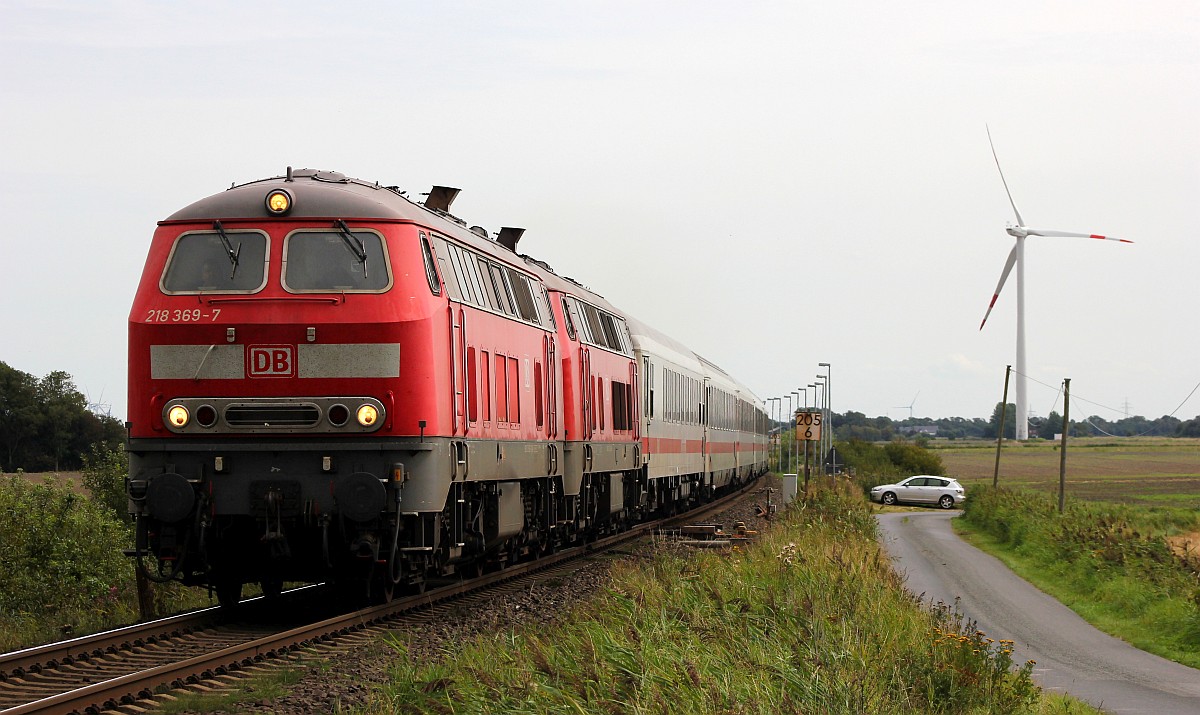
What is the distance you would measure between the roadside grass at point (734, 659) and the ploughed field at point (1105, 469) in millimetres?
42877

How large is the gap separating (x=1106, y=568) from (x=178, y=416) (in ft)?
52.6

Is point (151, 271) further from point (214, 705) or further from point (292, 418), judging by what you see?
point (214, 705)

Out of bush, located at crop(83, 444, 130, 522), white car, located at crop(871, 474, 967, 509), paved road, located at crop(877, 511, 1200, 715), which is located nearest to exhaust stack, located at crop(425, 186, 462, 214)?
paved road, located at crop(877, 511, 1200, 715)

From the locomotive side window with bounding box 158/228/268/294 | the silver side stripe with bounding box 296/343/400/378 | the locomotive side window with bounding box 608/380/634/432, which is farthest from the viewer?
the locomotive side window with bounding box 608/380/634/432

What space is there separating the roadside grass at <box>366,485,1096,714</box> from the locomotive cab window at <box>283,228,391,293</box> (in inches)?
130

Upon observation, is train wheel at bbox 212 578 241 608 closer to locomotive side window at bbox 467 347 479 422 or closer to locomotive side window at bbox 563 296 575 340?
locomotive side window at bbox 467 347 479 422

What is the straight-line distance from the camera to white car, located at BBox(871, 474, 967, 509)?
55.3 metres

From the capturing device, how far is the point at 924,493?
5553cm

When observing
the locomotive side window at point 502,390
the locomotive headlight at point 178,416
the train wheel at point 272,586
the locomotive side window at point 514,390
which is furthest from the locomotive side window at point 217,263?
the locomotive side window at point 514,390

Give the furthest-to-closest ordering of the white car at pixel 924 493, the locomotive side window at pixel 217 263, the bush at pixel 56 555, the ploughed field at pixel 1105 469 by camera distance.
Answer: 1. the ploughed field at pixel 1105 469
2. the white car at pixel 924 493
3. the bush at pixel 56 555
4. the locomotive side window at pixel 217 263

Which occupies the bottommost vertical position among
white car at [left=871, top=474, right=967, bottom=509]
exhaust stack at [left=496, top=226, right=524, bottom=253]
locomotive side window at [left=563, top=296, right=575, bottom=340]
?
white car at [left=871, top=474, right=967, bottom=509]

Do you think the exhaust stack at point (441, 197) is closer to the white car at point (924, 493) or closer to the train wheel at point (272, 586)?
the train wheel at point (272, 586)

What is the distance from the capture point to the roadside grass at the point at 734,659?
26.5 feet

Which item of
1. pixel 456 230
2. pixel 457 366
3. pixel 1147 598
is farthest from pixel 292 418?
pixel 1147 598
